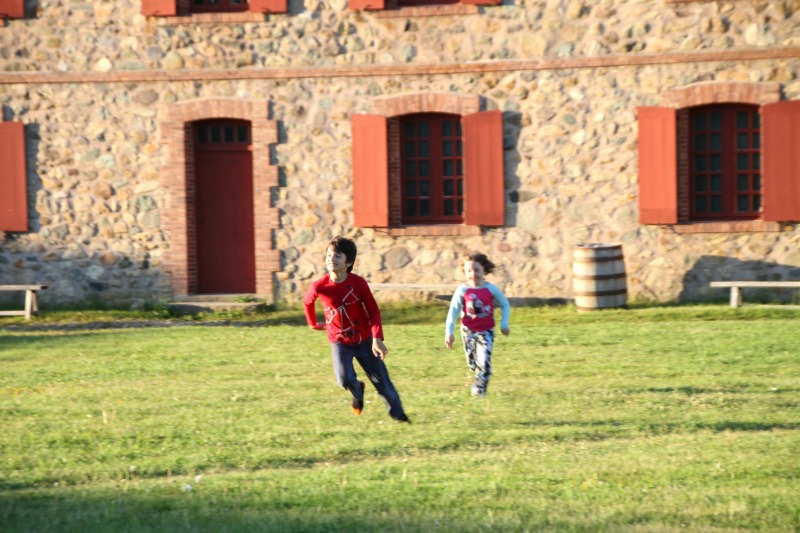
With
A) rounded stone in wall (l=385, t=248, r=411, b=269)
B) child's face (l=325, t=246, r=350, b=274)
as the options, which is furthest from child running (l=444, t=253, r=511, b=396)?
rounded stone in wall (l=385, t=248, r=411, b=269)

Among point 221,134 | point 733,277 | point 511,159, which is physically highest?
point 221,134

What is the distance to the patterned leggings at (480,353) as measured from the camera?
29.4 ft

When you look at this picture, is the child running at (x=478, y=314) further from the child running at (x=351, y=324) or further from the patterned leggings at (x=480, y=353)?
the child running at (x=351, y=324)

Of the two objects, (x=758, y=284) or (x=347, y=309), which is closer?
(x=347, y=309)

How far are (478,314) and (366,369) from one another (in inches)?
49.0

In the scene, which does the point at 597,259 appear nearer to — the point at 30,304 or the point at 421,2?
the point at 421,2

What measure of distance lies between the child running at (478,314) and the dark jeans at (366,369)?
1007 mm

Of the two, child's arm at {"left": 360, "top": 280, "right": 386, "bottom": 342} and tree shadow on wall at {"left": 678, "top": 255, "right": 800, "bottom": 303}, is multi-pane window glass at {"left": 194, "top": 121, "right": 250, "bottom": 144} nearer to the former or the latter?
tree shadow on wall at {"left": 678, "top": 255, "right": 800, "bottom": 303}

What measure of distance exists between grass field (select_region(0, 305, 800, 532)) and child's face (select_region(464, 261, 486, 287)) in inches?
34.6

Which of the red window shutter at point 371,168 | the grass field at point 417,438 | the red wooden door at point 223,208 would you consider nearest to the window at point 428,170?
the red window shutter at point 371,168

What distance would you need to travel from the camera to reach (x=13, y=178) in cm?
1631

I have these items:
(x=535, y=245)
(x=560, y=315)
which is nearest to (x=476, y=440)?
(x=560, y=315)

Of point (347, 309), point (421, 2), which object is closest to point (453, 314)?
point (347, 309)

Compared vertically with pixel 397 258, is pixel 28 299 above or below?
below
